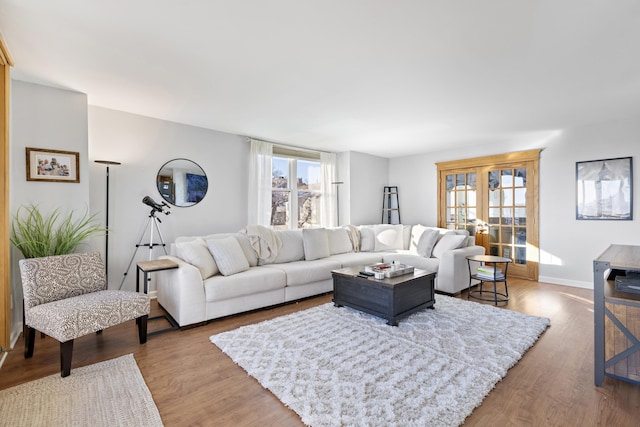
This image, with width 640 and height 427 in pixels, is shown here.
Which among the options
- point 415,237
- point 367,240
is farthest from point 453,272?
point 367,240

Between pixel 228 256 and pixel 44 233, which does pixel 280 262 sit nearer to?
pixel 228 256

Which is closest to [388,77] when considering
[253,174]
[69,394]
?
[253,174]

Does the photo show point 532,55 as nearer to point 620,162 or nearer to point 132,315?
point 620,162

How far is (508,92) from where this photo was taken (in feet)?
10.2

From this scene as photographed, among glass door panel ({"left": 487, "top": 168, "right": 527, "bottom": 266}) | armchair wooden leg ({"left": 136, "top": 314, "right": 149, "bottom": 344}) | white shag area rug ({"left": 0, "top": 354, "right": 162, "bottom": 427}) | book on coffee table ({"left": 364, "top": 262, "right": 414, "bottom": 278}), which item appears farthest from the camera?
glass door panel ({"left": 487, "top": 168, "right": 527, "bottom": 266})

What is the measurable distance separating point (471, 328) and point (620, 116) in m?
3.62

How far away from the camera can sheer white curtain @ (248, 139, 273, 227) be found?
492 centimetres

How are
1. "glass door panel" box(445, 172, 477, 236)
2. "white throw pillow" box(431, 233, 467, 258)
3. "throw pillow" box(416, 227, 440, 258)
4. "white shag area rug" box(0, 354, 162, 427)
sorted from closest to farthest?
"white shag area rug" box(0, 354, 162, 427)
"white throw pillow" box(431, 233, 467, 258)
"throw pillow" box(416, 227, 440, 258)
"glass door panel" box(445, 172, 477, 236)

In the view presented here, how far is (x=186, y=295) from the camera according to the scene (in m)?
3.02

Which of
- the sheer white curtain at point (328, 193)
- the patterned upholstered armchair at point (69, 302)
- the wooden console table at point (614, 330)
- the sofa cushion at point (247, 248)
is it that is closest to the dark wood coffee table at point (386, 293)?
the sofa cushion at point (247, 248)

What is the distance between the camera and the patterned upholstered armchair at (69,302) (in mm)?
2150

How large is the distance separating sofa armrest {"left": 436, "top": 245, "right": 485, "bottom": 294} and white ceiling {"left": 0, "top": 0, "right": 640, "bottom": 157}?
5.99 feet

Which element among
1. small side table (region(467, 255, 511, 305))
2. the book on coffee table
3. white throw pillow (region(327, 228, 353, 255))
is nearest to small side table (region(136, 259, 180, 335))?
the book on coffee table

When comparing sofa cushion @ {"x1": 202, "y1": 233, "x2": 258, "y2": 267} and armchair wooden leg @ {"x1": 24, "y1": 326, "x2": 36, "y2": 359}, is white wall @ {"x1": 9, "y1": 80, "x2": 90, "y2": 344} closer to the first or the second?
armchair wooden leg @ {"x1": 24, "y1": 326, "x2": 36, "y2": 359}
